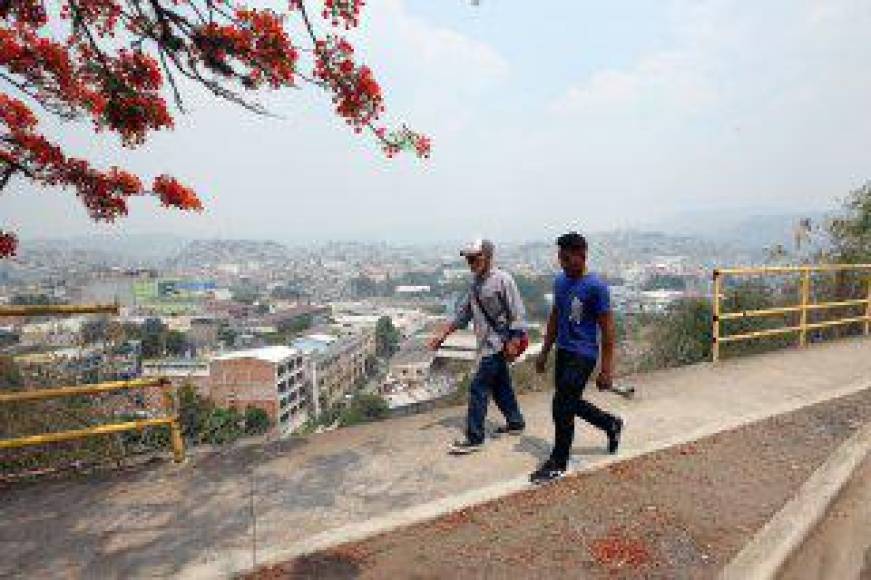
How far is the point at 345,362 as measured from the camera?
52.7m

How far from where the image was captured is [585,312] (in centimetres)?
436

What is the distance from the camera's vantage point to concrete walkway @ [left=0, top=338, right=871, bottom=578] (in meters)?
3.59

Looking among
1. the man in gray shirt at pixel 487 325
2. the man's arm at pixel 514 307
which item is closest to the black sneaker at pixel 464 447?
the man in gray shirt at pixel 487 325

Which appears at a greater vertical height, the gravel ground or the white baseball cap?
the white baseball cap

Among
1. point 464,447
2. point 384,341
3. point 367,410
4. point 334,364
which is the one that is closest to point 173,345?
point 464,447

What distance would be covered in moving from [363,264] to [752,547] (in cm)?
17661

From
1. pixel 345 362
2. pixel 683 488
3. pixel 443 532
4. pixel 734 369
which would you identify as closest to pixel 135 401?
pixel 443 532

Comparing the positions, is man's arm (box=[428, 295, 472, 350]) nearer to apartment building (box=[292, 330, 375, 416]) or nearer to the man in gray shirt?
the man in gray shirt

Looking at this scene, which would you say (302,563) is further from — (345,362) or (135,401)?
(345,362)

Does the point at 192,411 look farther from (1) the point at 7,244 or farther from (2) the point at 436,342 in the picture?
(2) the point at 436,342

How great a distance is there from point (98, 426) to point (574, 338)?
3772 millimetres

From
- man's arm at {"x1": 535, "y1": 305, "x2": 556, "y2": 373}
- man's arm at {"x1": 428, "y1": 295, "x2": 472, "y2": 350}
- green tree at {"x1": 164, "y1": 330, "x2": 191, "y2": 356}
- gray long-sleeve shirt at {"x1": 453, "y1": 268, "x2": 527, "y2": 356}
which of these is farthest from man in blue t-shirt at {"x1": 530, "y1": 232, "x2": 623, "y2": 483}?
green tree at {"x1": 164, "y1": 330, "x2": 191, "y2": 356}

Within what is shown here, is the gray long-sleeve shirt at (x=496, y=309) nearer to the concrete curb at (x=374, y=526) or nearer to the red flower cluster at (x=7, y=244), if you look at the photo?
the concrete curb at (x=374, y=526)

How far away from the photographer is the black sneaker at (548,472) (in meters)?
4.38
